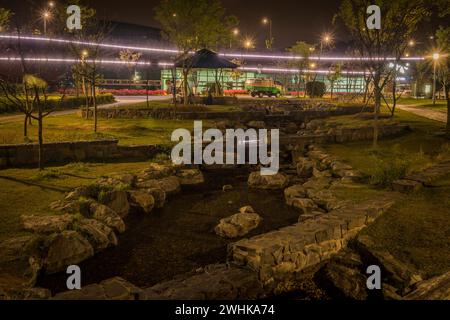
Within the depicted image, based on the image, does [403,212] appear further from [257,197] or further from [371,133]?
[371,133]

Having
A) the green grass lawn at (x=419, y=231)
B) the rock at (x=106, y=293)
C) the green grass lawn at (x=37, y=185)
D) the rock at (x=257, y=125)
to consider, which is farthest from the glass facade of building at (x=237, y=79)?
the rock at (x=106, y=293)

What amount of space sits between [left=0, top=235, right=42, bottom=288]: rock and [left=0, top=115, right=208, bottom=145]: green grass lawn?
24.3 feet

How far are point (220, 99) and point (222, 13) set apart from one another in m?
5.87

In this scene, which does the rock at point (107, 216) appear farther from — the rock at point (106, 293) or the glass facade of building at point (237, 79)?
the glass facade of building at point (237, 79)

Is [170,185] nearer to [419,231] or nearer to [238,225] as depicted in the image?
[238,225]

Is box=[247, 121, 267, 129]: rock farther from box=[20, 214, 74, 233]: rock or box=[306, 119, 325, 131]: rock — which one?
box=[20, 214, 74, 233]: rock

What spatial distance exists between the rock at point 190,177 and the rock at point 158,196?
1.74 meters

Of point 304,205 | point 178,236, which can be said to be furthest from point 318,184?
point 178,236

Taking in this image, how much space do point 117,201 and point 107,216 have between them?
2.39 feet

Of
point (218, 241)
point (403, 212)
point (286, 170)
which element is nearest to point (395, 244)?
point (403, 212)

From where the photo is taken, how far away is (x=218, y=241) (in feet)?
24.8

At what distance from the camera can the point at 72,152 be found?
39.1 ft

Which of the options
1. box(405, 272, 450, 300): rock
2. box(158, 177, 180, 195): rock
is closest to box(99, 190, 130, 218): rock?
box(158, 177, 180, 195): rock
